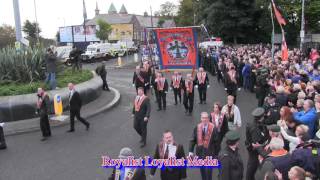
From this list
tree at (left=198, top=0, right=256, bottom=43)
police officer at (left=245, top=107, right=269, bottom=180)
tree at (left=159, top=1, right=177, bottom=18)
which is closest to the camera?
police officer at (left=245, top=107, right=269, bottom=180)

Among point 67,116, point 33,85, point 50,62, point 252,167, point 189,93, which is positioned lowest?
point 67,116

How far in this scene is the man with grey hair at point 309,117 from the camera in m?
7.99

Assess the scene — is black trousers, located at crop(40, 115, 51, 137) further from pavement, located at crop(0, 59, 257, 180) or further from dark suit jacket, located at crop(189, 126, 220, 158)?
dark suit jacket, located at crop(189, 126, 220, 158)

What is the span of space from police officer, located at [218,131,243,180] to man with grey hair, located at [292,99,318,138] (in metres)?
2.40

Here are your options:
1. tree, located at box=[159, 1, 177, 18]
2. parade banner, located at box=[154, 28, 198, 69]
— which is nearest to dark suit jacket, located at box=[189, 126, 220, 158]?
parade banner, located at box=[154, 28, 198, 69]

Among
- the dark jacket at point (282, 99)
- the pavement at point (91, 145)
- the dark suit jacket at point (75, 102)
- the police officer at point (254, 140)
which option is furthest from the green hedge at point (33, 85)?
the police officer at point (254, 140)

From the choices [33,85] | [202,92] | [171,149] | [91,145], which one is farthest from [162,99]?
[171,149]

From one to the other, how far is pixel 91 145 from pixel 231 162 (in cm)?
602

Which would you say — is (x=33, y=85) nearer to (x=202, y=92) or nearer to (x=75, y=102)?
(x=75, y=102)

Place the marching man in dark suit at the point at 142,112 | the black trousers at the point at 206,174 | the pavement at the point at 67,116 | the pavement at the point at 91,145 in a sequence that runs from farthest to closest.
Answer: the pavement at the point at 67,116 → the marching man in dark suit at the point at 142,112 → the pavement at the point at 91,145 → the black trousers at the point at 206,174

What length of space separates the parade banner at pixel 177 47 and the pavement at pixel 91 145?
12.3 ft

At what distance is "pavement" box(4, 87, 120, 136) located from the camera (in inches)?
510

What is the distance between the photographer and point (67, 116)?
1445 cm

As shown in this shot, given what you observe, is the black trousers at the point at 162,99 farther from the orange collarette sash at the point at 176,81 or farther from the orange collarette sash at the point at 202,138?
the orange collarette sash at the point at 202,138
